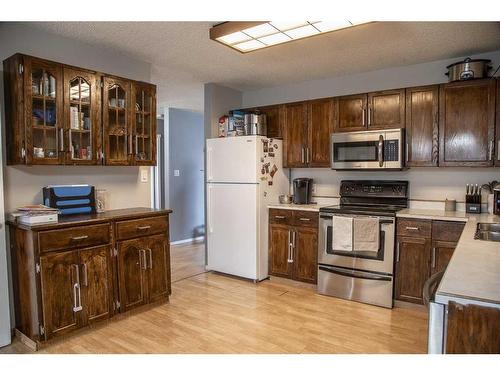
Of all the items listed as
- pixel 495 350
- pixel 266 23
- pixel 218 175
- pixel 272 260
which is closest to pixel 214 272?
pixel 272 260

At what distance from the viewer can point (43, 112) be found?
2.60m

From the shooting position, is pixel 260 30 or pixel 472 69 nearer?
pixel 260 30

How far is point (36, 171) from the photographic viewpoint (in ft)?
9.12

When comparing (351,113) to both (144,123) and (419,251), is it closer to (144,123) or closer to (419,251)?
(419,251)

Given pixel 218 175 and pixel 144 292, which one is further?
pixel 218 175

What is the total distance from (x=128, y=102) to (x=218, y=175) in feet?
4.70

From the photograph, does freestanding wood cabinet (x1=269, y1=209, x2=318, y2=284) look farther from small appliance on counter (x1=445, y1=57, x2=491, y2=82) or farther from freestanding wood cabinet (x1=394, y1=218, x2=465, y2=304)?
small appliance on counter (x1=445, y1=57, x2=491, y2=82)

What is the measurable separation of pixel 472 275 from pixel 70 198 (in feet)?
9.33

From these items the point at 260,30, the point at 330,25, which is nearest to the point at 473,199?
the point at 330,25

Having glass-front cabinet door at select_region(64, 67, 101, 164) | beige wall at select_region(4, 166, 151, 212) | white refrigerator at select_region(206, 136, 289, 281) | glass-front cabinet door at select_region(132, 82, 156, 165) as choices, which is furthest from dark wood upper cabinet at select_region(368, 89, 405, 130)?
glass-front cabinet door at select_region(64, 67, 101, 164)

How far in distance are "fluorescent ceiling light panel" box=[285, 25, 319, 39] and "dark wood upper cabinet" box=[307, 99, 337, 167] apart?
1.33 m

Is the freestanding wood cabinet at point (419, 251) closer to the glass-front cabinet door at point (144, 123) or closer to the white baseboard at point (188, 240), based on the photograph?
the glass-front cabinet door at point (144, 123)

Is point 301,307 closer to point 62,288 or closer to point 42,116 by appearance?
point 62,288

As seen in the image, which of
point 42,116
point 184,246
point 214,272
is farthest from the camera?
point 184,246
